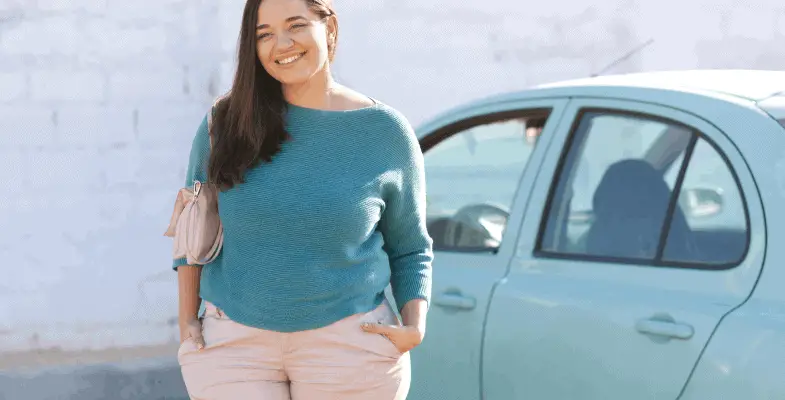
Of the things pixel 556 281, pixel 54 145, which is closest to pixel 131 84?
pixel 54 145

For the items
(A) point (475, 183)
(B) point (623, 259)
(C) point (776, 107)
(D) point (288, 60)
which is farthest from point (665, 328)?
(A) point (475, 183)

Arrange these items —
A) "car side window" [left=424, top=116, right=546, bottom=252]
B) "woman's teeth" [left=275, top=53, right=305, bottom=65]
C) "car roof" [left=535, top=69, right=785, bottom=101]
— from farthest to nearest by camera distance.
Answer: "car side window" [left=424, top=116, right=546, bottom=252] < "car roof" [left=535, top=69, right=785, bottom=101] < "woman's teeth" [left=275, top=53, right=305, bottom=65]

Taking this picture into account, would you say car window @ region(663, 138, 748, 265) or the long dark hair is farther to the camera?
car window @ region(663, 138, 748, 265)

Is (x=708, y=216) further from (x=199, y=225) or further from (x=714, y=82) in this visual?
(x=199, y=225)

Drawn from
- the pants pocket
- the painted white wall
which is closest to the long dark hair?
the pants pocket

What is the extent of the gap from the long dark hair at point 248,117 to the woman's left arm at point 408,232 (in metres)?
0.25

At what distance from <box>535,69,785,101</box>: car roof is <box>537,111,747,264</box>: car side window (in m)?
0.10

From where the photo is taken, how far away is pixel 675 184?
3.66m

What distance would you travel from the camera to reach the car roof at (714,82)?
11.9 ft

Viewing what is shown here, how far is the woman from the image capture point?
9.23 feet

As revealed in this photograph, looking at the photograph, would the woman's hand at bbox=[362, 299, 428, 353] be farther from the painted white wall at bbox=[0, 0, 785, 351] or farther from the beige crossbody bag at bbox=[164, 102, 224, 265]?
the painted white wall at bbox=[0, 0, 785, 351]

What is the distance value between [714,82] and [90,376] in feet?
11.7

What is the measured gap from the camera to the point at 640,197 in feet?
12.3

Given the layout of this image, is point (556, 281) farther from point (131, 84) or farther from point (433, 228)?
point (131, 84)
